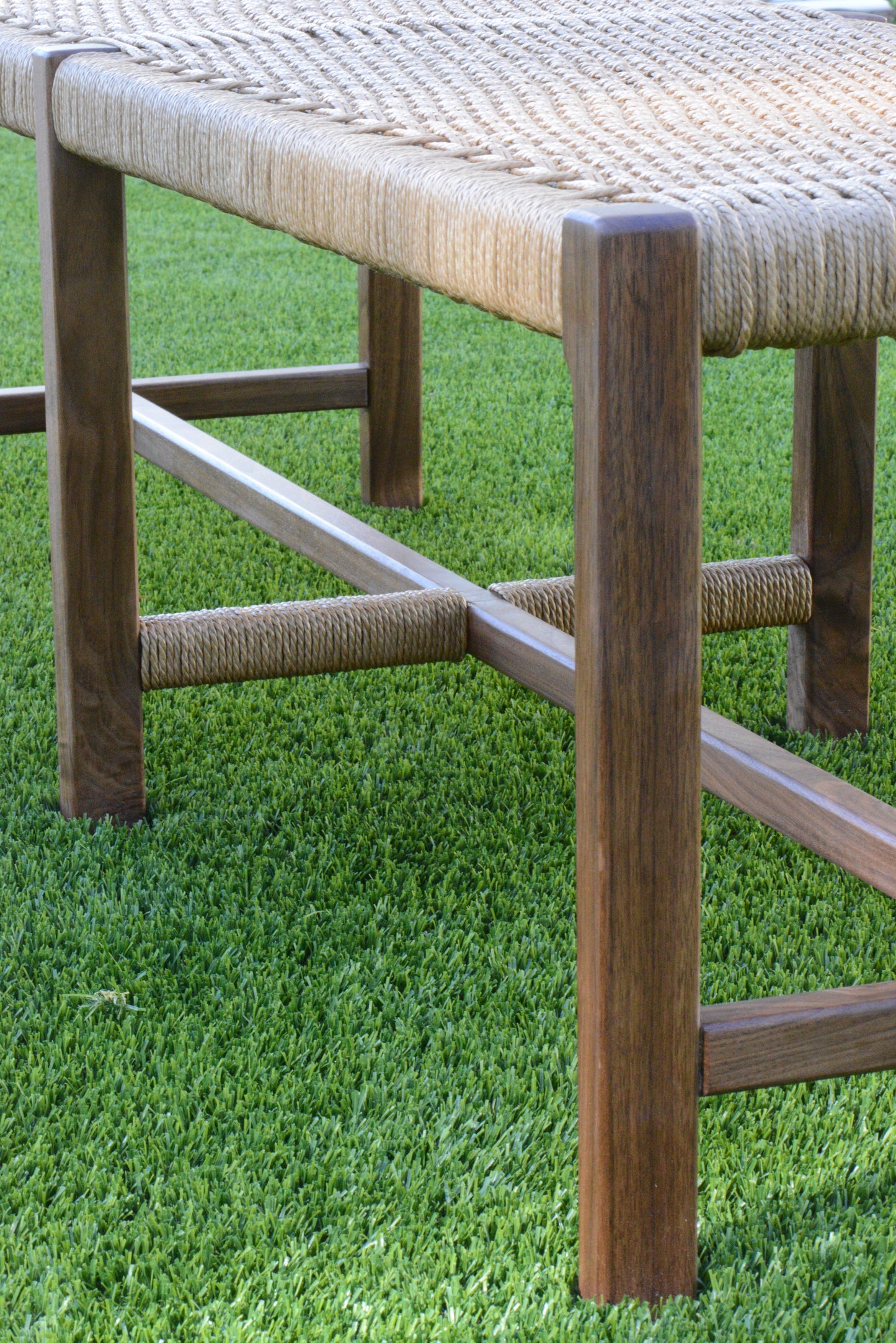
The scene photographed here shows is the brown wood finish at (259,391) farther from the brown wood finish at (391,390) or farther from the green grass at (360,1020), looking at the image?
the green grass at (360,1020)

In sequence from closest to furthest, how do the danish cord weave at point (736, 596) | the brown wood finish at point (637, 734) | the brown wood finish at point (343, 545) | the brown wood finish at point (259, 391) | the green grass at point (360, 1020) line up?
the brown wood finish at point (637, 734) → the green grass at point (360, 1020) → the brown wood finish at point (343, 545) → the danish cord weave at point (736, 596) → the brown wood finish at point (259, 391)

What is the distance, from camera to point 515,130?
811 mm

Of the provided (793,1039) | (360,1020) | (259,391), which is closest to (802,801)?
(793,1039)

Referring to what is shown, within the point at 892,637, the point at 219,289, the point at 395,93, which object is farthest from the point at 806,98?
the point at 219,289

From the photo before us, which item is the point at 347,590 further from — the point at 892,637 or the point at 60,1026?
the point at 60,1026

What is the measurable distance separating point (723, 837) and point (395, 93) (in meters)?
0.60

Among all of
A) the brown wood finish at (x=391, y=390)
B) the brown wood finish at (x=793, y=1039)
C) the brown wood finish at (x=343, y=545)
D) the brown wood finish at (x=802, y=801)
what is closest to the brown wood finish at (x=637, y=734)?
the brown wood finish at (x=793, y=1039)

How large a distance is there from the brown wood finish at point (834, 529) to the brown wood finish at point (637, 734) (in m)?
0.66

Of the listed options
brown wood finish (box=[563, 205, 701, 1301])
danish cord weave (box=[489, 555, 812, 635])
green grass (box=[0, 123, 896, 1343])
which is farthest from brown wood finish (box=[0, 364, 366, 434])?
brown wood finish (box=[563, 205, 701, 1301])

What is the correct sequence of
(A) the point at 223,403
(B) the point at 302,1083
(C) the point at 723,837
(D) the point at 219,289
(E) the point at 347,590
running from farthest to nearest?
1. (D) the point at 219,289
2. (A) the point at 223,403
3. (E) the point at 347,590
4. (C) the point at 723,837
5. (B) the point at 302,1083

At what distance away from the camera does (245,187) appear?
813 millimetres

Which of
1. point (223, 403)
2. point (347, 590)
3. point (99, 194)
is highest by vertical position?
point (99, 194)

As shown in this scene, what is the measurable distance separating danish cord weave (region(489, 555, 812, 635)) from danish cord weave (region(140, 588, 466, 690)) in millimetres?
65

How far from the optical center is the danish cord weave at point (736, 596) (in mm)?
1262
